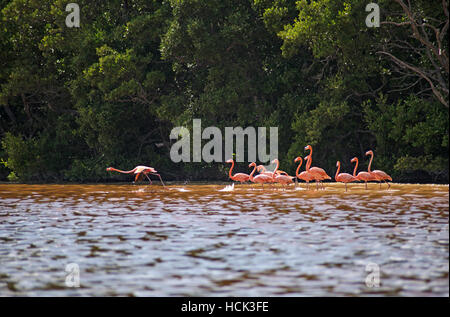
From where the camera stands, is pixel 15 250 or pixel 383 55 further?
pixel 383 55

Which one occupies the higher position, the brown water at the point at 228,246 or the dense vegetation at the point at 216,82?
the dense vegetation at the point at 216,82

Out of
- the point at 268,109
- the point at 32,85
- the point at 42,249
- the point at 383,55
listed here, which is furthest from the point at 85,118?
the point at 42,249

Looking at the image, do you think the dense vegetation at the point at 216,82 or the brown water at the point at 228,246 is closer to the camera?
the brown water at the point at 228,246

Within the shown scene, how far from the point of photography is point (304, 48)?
105 feet

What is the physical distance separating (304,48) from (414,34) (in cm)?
616

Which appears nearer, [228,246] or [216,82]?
[228,246]

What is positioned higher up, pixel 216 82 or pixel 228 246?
pixel 216 82

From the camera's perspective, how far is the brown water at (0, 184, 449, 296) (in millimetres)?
8906

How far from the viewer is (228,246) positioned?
38.5 ft

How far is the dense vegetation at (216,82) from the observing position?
28156mm

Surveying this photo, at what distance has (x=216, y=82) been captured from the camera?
3297cm

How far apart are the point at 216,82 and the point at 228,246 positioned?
2173cm

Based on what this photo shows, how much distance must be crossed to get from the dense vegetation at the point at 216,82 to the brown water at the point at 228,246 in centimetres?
906
